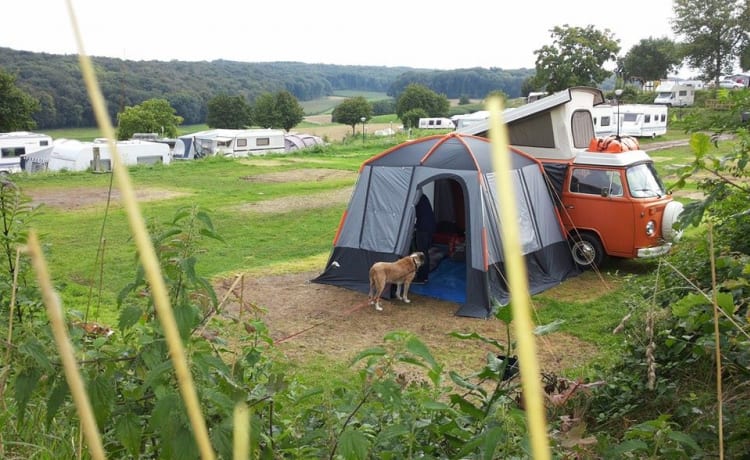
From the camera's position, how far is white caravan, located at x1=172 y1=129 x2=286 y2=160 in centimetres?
2988

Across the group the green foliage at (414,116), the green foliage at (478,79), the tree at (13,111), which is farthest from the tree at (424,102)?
the green foliage at (478,79)

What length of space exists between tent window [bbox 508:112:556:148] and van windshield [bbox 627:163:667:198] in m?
1.27

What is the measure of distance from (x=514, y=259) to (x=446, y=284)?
770 cm

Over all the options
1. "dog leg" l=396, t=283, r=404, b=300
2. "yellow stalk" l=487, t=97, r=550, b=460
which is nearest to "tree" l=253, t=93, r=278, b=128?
"dog leg" l=396, t=283, r=404, b=300

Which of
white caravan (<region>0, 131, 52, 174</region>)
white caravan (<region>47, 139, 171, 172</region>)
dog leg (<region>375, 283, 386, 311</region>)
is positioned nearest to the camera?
dog leg (<region>375, 283, 386, 311</region>)

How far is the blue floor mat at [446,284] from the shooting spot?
25.0ft

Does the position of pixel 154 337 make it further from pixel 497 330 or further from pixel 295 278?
pixel 295 278

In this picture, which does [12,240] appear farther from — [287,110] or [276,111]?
[276,111]

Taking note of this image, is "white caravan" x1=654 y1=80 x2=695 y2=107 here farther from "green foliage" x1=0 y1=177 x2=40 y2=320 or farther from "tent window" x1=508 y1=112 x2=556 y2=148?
"green foliage" x1=0 y1=177 x2=40 y2=320

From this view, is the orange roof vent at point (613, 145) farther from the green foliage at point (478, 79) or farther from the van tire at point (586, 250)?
the green foliage at point (478, 79)

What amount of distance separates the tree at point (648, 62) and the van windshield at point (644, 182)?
43873mm

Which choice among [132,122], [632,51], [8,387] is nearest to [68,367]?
[8,387]

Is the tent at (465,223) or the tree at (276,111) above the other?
the tree at (276,111)

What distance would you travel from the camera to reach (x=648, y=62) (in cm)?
4847
